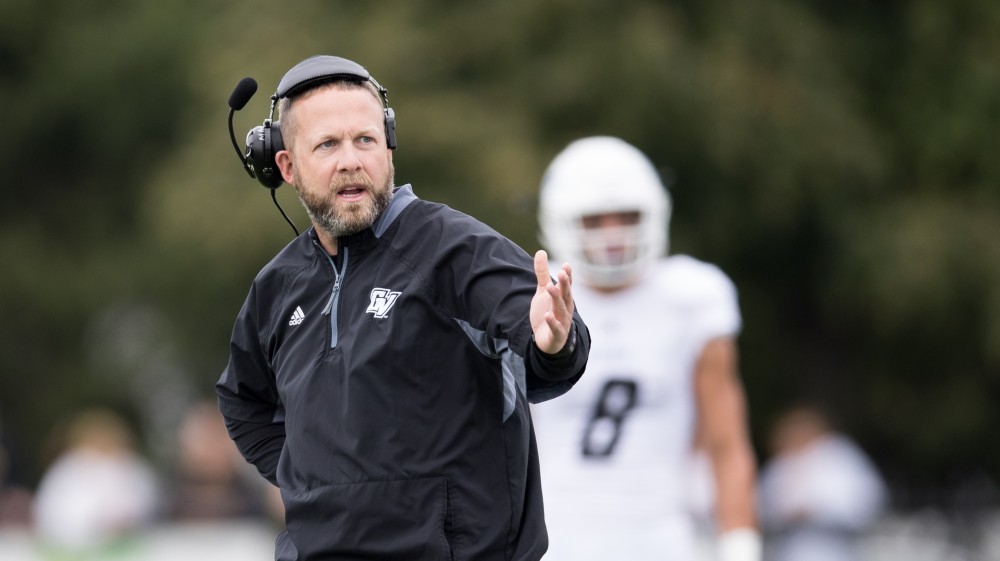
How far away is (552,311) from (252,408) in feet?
3.90

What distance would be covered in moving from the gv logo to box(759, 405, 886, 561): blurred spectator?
27.3 ft

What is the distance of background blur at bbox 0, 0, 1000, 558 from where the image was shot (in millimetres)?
12969

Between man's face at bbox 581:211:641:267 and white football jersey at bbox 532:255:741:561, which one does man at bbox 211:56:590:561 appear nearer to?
white football jersey at bbox 532:255:741:561

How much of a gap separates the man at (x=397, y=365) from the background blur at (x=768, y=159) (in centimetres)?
810

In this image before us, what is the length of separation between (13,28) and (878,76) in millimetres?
10443

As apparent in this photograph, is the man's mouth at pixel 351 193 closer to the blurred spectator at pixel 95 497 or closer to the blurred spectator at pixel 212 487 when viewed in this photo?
the blurred spectator at pixel 212 487

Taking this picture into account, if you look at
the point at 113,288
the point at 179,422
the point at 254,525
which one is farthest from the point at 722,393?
the point at 179,422

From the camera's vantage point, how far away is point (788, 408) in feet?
45.9

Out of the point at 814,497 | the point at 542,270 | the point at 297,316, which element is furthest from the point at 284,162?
the point at 814,497

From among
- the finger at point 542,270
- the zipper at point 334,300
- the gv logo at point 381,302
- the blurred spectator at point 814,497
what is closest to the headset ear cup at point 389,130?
the zipper at point 334,300

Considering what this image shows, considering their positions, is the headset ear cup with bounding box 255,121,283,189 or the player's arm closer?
the headset ear cup with bounding box 255,121,283,189

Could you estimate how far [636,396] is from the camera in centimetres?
593

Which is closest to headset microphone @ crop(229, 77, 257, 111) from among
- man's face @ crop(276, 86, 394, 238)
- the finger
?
man's face @ crop(276, 86, 394, 238)

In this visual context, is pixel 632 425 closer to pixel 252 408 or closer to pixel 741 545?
pixel 741 545
